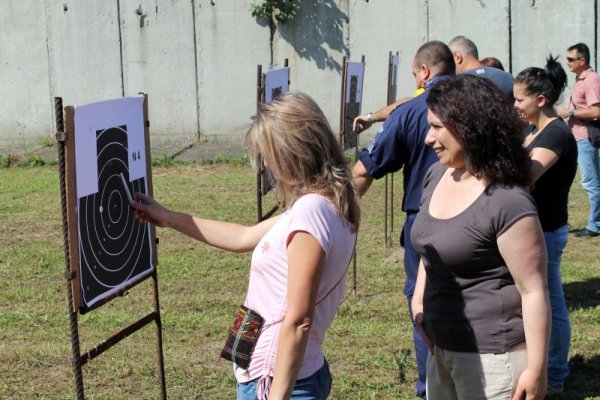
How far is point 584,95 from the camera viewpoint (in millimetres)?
8422

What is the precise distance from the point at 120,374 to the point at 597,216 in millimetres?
5100

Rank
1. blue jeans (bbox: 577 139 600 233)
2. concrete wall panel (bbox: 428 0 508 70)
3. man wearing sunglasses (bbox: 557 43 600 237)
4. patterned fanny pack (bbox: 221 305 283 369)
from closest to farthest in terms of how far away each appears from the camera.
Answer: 1. patterned fanny pack (bbox: 221 305 283 369)
2. man wearing sunglasses (bbox: 557 43 600 237)
3. blue jeans (bbox: 577 139 600 233)
4. concrete wall panel (bbox: 428 0 508 70)

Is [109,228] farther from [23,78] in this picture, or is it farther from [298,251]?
[23,78]

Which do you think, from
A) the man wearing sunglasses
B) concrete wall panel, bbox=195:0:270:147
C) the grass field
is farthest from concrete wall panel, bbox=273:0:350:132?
the man wearing sunglasses

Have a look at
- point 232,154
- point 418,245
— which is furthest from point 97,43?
point 418,245

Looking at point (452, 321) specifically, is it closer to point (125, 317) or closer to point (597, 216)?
point (125, 317)

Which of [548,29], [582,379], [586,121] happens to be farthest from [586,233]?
[548,29]

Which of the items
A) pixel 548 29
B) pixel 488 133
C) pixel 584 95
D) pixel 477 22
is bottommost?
pixel 584 95

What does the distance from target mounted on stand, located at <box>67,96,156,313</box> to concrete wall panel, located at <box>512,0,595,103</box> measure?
10.4 metres

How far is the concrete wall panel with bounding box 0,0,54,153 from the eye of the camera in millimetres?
14328

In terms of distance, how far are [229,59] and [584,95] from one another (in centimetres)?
690

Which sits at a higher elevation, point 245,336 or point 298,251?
point 298,251

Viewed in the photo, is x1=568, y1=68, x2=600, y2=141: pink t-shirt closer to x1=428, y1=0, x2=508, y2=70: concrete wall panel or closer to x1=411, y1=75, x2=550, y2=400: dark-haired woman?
x1=428, y1=0, x2=508, y2=70: concrete wall panel

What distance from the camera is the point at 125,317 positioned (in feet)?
20.4
